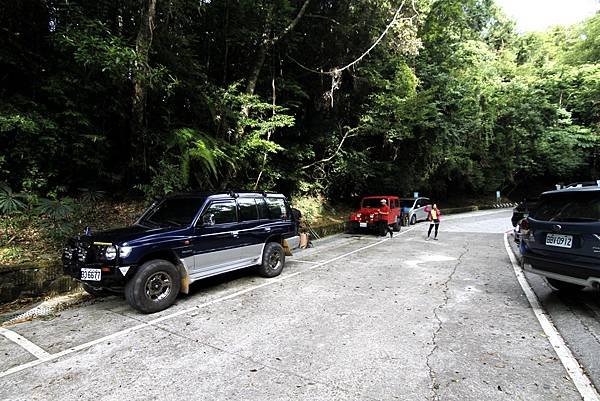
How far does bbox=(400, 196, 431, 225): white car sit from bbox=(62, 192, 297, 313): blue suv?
37.9ft

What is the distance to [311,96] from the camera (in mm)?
14461

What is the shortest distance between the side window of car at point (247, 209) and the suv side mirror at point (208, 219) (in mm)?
759

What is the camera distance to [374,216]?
13484mm

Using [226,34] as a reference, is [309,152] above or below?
below

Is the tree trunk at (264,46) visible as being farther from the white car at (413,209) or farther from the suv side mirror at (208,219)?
the white car at (413,209)

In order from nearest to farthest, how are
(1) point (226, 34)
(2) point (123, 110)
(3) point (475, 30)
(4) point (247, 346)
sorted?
(4) point (247, 346)
(2) point (123, 110)
(1) point (226, 34)
(3) point (475, 30)

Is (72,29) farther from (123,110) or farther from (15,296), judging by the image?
(15,296)

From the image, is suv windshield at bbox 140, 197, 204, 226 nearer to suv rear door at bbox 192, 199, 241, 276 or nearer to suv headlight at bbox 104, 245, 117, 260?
suv rear door at bbox 192, 199, 241, 276

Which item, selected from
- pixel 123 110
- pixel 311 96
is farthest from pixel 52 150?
pixel 311 96

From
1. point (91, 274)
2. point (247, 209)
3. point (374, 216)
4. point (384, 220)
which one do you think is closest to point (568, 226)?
point (247, 209)

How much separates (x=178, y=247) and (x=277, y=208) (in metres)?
2.78

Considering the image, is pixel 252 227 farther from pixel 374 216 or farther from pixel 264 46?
pixel 374 216

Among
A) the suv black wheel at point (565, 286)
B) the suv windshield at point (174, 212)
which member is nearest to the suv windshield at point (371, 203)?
the suv black wheel at point (565, 286)

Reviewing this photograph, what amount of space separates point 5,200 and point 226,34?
24.4ft
